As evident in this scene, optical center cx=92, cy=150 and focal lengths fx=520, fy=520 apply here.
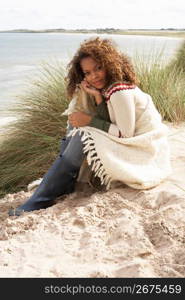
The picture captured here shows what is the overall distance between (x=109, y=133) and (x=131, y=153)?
0.63 ft

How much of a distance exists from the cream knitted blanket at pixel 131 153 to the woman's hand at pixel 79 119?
0.13ft

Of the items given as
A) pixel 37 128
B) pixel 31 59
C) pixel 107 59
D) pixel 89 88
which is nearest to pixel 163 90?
pixel 37 128

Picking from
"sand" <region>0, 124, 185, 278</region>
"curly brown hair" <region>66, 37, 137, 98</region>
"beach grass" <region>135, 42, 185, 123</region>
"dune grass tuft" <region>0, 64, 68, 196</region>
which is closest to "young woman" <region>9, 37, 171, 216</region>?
"curly brown hair" <region>66, 37, 137, 98</region>

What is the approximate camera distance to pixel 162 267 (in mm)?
2432

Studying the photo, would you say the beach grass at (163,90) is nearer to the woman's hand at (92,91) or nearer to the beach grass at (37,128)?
the beach grass at (37,128)

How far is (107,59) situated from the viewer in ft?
10.5

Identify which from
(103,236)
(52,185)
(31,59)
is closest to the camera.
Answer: (103,236)

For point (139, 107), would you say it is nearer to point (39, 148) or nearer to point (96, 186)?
point (96, 186)

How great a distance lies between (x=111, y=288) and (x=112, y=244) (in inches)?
17.3

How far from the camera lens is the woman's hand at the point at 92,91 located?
11.0 ft

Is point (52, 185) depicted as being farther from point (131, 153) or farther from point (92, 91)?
point (92, 91)

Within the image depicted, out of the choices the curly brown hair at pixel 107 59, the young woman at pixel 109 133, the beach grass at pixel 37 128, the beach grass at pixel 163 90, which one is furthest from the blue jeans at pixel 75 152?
the beach grass at pixel 163 90

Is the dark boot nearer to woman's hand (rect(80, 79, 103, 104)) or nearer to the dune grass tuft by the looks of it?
woman's hand (rect(80, 79, 103, 104))

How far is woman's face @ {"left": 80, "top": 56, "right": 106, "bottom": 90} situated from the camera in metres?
3.26
